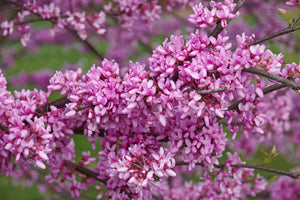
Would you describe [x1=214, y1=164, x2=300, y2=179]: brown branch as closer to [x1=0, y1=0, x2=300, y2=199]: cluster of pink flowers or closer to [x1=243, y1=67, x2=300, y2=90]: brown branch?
[x1=0, y1=0, x2=300, y2=199]: cluster of pink flowers

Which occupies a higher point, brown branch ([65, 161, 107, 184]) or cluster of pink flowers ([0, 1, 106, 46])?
cluster of pink flowers ([0, 1, 106, 46])

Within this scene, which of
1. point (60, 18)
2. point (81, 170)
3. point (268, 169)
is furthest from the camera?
point (60, 18)

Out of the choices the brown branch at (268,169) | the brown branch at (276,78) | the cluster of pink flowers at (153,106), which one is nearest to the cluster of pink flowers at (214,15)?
the cluster of pink flowers at (153,106)

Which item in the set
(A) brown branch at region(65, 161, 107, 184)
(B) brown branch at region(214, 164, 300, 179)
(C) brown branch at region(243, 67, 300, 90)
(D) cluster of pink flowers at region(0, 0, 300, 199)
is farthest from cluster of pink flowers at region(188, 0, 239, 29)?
(A) brown branch at region(65, 161, 107, 184)

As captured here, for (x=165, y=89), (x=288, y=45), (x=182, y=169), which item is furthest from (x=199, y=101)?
(x=288, y=45)

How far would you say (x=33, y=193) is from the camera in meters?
5.32

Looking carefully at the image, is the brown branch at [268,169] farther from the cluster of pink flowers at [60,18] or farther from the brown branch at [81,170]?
the cluster of pink flowers at [60,18]

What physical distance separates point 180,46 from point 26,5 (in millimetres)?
1516

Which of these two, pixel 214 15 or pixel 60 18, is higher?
pixel 214 15

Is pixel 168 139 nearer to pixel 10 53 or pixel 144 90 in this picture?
pixel 144 90

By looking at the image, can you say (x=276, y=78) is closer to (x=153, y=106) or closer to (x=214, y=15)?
(x=214, y=15)

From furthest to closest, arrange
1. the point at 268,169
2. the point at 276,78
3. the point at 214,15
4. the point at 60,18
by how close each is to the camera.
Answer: the point at 60,18, the point at 268,169, the point at 214,15, the point at 276,78

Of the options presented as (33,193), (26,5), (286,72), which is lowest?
(33,193)

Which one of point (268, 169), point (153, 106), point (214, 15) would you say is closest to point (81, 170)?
point (153, 106)
